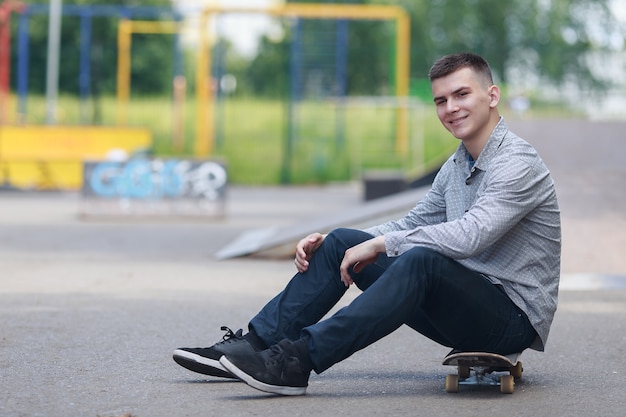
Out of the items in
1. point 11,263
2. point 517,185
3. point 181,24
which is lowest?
point 11,263

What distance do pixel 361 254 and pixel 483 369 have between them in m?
0.76

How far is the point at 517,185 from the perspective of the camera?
14.8 ft

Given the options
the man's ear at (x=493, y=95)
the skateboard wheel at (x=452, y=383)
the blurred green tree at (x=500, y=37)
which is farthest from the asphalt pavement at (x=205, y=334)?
the blurred green tree at (x=500, y=37)

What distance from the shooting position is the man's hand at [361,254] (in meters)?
4.54

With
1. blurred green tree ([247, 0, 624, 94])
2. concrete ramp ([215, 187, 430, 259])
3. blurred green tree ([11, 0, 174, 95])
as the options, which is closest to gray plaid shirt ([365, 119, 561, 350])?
concrete ramp ([215, 187, 430, 259])

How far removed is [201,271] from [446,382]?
5626 millimetres

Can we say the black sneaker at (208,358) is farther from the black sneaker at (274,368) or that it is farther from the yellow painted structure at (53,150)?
the yellow painted structure at (53,150)

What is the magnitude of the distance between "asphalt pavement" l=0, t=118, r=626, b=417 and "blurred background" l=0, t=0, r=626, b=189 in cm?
539

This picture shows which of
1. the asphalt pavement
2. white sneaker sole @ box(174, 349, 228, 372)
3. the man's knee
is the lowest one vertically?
the asphalt pavement

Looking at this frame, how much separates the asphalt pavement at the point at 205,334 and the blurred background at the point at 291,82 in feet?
17.7

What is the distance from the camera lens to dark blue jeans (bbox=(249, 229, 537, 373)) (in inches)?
171

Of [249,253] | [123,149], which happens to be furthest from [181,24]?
[249,253]

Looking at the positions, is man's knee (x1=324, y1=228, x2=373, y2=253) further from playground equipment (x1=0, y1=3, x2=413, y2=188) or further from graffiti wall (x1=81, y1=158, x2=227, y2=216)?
playground equipment (x1=0, y1=3, x2=413, y2=188)

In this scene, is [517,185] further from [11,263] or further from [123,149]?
[123,149]
